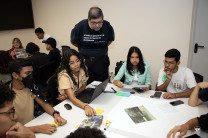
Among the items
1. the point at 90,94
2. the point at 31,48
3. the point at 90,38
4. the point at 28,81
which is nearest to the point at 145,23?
the point at 90,38

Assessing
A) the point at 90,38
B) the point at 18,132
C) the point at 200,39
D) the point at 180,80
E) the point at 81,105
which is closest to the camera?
the point at 18,132

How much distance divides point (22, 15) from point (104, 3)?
2532 millimetres

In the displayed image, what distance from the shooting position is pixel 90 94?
1.89m

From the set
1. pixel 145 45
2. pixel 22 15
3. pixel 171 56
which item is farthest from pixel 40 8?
pixel 171 56

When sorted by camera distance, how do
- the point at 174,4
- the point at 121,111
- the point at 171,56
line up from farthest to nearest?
1. the point at 174,4
2. the point at 171,56
3. the point at 121,111

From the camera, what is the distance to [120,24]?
365 cm

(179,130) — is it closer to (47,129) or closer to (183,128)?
(183,128)

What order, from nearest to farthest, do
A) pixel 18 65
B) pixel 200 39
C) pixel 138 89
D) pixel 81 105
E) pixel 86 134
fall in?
pixel 86 134
pixel 18 65
pixel 81 105
pixel 138 89
pixel 200 39

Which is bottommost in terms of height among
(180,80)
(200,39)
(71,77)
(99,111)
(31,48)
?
(99,111)

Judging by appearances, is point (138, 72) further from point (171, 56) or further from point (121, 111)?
point (121, 111)

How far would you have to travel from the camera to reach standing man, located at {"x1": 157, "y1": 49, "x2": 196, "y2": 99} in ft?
6.68

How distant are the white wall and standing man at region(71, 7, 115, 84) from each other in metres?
1.19

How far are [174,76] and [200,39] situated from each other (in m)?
1.55

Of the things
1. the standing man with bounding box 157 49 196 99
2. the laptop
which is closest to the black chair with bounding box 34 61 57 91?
the laptop
